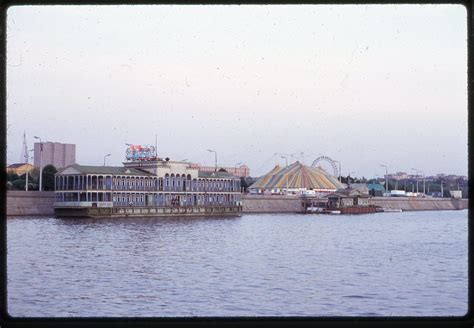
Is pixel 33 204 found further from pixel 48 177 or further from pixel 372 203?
pixel 372 203

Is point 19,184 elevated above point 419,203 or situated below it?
above

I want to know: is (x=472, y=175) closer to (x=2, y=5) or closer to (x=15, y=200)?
(x=2, y=5)

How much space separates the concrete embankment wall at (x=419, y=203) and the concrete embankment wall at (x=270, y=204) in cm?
379

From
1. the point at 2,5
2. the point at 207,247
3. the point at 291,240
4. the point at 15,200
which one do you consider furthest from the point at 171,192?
the point at 2,5

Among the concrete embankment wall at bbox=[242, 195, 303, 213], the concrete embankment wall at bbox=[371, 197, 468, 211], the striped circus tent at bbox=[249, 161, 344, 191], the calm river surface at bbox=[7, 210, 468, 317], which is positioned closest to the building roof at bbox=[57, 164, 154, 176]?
the calm river surface at bbox=[7, 210, 468, 317]

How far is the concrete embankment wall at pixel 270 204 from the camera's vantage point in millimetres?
21391

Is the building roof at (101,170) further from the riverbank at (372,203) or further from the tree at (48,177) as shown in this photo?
the riverbank at (372,203)

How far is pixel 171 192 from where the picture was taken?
17.8 metres

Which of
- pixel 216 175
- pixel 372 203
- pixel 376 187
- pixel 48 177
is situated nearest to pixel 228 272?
pixel 48 177

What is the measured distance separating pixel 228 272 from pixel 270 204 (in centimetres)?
1456

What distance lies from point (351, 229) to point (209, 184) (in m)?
4.30

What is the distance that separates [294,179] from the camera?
78.2 ft

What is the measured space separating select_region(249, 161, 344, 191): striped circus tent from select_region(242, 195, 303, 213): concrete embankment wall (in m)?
0.49

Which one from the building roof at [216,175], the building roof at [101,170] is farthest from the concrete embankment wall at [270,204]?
the building roof at [101,170]
